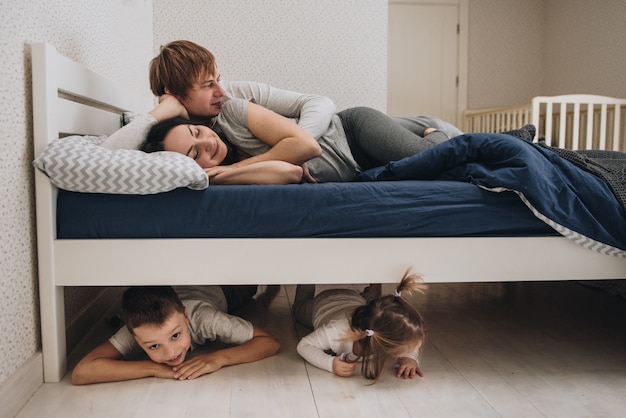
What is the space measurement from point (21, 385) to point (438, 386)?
0.99 meters

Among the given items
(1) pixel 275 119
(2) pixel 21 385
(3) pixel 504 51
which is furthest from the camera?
(3) pixel 504 51

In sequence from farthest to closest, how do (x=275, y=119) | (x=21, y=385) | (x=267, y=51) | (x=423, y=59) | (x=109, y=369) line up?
(x=423, y=59)
(x=267, y=51)
(x=275, y=119)
(x=109, y=369)
(x=21, y=385)

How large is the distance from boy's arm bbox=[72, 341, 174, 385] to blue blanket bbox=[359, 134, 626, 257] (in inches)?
38.1

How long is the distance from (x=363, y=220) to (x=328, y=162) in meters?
0.40

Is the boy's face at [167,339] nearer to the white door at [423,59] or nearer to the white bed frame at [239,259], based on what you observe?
the white bed frame at [239,259]

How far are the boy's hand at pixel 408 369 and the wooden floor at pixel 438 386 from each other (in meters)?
0.02

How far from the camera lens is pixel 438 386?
1402 mm

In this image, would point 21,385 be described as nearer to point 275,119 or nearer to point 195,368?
point 195,368

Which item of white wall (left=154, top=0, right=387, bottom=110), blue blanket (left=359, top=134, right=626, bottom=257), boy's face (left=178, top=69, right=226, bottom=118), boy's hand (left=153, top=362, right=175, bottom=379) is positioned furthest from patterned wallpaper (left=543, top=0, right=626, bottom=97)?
boy's hand (left=153, top=362, right=175, bottom=379)

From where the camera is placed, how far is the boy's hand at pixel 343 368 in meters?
1.44

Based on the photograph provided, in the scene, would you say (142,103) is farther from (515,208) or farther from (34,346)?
(515,208)

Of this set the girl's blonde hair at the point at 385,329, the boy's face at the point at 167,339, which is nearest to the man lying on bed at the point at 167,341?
the boy's face at the point at 167,339

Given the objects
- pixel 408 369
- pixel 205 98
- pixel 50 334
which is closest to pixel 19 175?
pixel 50 334

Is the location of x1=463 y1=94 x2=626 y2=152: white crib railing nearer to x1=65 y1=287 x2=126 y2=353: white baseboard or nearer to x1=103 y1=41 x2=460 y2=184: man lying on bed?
x1=103 y1=41 x2=460 y2=184: man lying on bed
